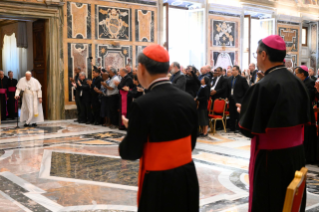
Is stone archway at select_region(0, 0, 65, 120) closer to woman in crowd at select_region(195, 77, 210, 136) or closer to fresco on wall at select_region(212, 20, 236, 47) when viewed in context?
woman in crowd at select_region(195, 77, 210, 136)

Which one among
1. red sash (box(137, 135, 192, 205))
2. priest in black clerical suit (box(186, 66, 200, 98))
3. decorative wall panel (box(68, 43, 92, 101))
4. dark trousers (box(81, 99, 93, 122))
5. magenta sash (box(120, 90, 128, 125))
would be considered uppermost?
decorative wall panel (box(68, 43, 92, 101))

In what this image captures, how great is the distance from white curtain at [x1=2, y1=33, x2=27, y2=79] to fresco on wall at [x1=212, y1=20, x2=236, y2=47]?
26.0ft

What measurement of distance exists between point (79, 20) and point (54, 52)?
1362 mm

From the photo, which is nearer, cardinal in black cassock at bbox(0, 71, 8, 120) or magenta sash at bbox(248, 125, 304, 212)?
magenta sash at bbox(248, 125, 304, 212)

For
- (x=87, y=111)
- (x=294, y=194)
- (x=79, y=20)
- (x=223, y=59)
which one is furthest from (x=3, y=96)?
(x=294, y=194)

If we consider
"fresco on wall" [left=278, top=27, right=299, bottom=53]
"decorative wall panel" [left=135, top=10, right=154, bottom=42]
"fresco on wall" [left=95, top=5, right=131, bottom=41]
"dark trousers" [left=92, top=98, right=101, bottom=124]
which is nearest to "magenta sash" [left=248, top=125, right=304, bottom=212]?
"dark trousers" [left=92, top=98, right=101, bottom=124]

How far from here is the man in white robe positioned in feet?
33.9

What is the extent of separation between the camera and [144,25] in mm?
13617

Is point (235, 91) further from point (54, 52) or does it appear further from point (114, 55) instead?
point (54, 52)

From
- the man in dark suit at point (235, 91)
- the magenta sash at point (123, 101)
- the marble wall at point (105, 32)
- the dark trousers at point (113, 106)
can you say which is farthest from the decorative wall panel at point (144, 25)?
the man in dark suit at point (235, 91)

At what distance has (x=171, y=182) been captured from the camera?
81.5 inches

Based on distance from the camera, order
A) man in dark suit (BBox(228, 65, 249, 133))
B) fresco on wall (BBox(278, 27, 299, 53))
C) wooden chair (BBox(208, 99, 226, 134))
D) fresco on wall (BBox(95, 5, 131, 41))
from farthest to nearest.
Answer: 1. fresco on wall (BBox(278, 27, 299, 53))
2. fresco on wall (BBox(95, 5, 131, 41))
3. man in dark suit (BBox(228, 65, 249, 133))
4. wooden chair (BBox(208, 99, 226, 134))

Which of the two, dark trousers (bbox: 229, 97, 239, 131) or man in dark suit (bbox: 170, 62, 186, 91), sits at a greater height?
man in dark suit (bbox: 170, 62, 186, 91)

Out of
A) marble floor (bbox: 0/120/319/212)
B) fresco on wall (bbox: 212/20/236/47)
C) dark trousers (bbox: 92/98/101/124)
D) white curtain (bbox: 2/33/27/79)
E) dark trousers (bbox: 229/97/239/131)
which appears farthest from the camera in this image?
fresco on wall (bbox: 212/20/236/47)
